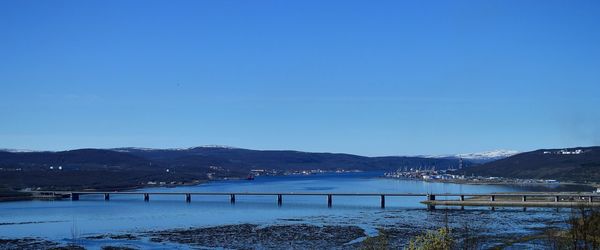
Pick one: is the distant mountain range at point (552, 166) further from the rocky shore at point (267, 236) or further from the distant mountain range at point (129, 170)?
the rocky shore at point (267, 236)

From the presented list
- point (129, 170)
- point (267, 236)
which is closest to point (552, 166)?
point (129, 170)

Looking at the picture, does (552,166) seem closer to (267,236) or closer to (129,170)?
(129,170)

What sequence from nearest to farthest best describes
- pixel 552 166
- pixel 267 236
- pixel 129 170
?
pixel 267 236 < pixel 552 166 < pixel 129 170

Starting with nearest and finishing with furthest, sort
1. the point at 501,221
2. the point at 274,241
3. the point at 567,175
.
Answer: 1. the point at 274,241
2. the point at 501,221
3. the point at 567,175

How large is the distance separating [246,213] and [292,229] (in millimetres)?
16083

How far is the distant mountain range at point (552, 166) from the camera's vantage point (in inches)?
4638

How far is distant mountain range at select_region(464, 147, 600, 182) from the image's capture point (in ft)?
386

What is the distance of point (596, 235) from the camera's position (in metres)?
16.4

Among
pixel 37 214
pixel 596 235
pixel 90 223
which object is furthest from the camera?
pixel 37 214

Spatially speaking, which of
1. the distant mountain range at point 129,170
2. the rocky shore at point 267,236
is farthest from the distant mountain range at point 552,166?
the rocky shore at point 267,236

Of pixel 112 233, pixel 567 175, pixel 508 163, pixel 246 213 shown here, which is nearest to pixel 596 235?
pixel 112 233

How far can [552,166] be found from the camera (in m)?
138

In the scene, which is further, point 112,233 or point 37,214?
point 37,214

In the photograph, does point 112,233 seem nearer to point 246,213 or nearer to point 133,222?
point 133,222
